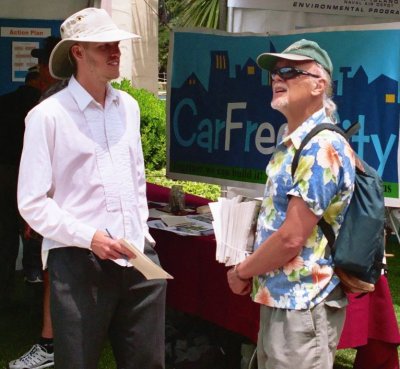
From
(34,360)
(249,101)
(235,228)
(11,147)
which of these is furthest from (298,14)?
(235,228)

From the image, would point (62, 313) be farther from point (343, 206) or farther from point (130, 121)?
point (343, 206)

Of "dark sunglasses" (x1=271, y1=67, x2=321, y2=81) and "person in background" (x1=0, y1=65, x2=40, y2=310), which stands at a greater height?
"dark sunglasses" (x1=271, y1=67, x2=321, y2=81)

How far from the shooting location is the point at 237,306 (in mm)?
3666

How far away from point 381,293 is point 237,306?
669mm

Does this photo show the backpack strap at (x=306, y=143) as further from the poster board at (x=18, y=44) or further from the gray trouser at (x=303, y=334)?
the poster board at (x=18, y=44)

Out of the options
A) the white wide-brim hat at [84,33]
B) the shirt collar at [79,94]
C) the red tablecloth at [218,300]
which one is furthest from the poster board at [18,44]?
the shirt collar at [79,94]

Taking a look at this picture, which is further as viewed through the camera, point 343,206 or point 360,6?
point 360,6

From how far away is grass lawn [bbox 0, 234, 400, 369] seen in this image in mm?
4387

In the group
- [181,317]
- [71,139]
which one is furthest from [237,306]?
[71,139]

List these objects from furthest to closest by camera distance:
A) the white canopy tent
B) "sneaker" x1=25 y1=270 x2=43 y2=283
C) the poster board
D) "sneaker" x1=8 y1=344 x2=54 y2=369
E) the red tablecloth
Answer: the poster board < "sneaker" x1=25 y1=270 x2=43 y2=283 < the white canopy tent < "sneaker" x1=8 y1=344 x2=54 y2=369 < the red tablecloth

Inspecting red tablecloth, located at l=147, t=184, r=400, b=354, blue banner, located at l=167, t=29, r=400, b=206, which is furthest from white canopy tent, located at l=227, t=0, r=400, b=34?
red tablecloth, located at l=147, t=184, r=400, b=354

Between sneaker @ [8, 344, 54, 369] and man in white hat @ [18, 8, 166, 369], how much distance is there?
1.51 meters

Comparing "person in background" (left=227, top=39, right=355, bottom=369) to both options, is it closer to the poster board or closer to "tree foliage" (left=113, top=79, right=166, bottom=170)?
the poster board

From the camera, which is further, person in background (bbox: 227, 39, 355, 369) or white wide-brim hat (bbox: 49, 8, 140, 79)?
white wide-brim hat (bbox: 49, 8, 140, 79)
